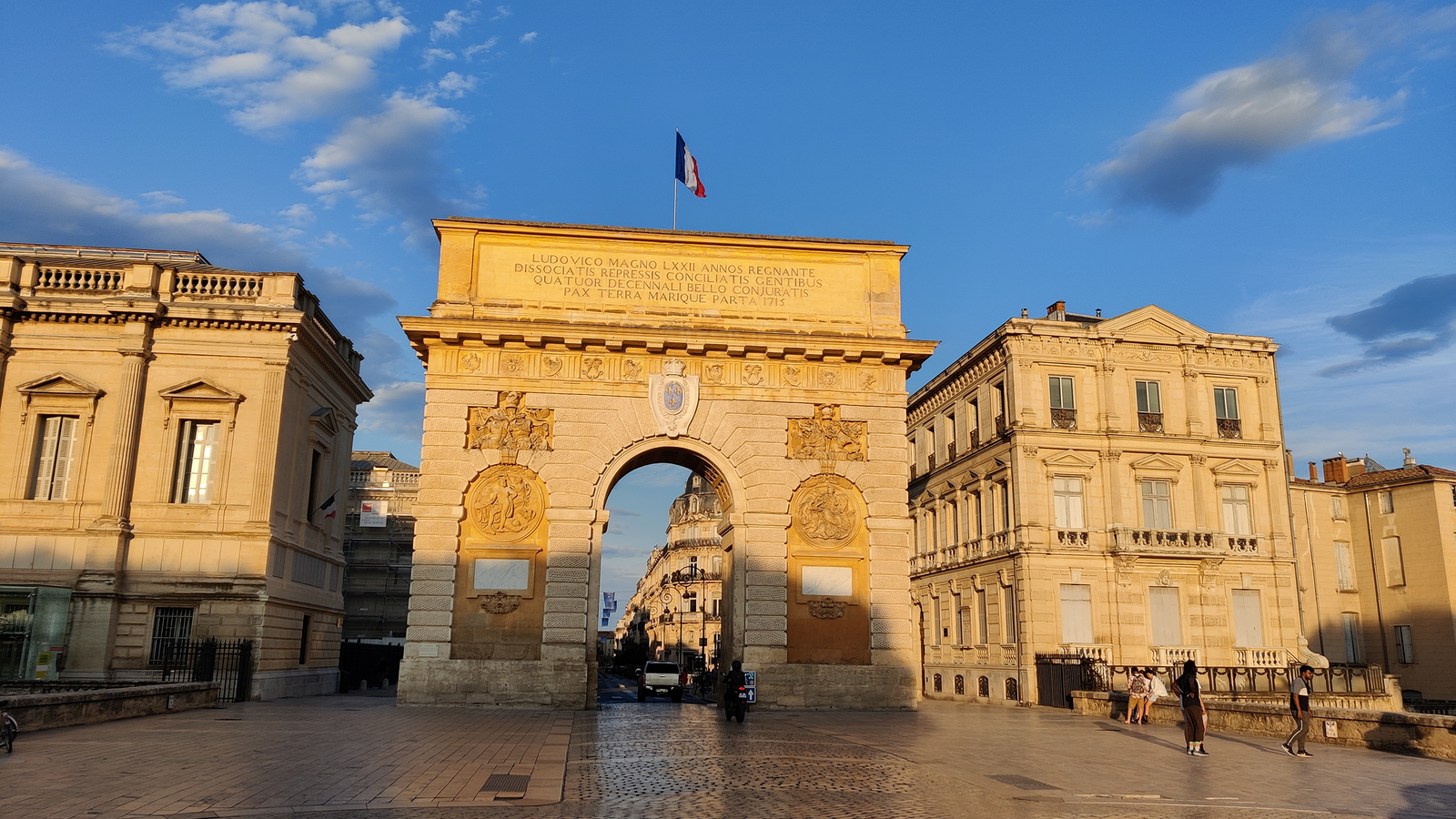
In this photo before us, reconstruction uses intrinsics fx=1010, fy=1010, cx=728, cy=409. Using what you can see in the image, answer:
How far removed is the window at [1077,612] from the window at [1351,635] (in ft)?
50.8

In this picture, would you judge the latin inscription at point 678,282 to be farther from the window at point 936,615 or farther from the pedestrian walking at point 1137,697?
the window at point 936,615

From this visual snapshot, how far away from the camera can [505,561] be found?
26797 mm

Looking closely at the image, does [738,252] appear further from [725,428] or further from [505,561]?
[505,561]

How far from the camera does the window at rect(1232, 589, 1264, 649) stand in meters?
37.6

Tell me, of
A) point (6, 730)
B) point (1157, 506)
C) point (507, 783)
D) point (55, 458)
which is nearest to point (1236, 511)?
point (1157, 506)

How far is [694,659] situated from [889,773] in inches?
2647

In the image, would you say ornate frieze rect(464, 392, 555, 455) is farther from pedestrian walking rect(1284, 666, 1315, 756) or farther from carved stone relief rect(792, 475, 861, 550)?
pedestrian walking rect(1284, 666, 1315, 756)

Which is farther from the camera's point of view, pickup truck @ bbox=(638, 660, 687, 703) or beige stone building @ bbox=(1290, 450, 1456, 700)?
beige stone building @ bbox=(1290, 450, 1456, 700)

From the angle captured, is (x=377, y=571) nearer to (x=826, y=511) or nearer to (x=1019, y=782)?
(x=826, y=511)

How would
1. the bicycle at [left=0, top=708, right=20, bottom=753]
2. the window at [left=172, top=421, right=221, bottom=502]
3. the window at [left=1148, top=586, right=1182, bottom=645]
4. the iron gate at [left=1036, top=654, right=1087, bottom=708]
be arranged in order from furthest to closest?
1. the window at [left=1148, top=586, right=1182, bottom=645]
2. the iron gate at [left=1036, top=654, right=1087, bottom=708]
3. the window at [left=172, top=421, right=221, bottom=502]
4. the bicycle at [left=0, top=708, right=20, bottom=753]

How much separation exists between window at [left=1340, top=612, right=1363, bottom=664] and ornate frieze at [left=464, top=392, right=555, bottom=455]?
36.9 metres

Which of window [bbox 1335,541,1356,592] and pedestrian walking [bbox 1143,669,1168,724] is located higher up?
window [bbox 1335,541,1356,592]

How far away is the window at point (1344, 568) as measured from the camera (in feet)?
146

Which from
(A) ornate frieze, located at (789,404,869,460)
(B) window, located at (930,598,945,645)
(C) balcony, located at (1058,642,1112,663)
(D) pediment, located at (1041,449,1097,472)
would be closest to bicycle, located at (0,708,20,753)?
(A) ornate frieze, located at (789,404,869,460)
